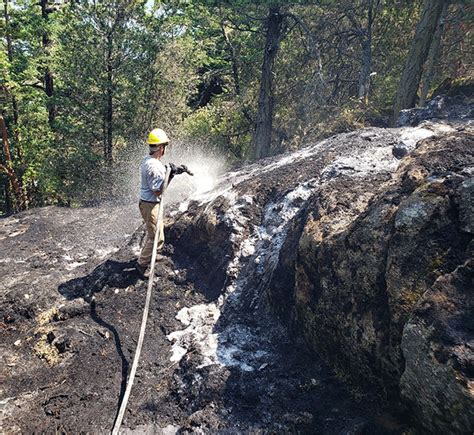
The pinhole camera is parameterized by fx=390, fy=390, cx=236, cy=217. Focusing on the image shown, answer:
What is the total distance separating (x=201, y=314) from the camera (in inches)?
206

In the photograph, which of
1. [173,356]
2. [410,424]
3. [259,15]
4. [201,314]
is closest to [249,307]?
[201,314]

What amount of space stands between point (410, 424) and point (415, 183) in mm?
2114

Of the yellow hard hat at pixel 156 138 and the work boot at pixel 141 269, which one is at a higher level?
the yellow hard hat at pixel 156 138

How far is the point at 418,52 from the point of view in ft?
30.0

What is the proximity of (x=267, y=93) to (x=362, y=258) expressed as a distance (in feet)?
34.4

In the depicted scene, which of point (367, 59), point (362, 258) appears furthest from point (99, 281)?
point (367, 59)

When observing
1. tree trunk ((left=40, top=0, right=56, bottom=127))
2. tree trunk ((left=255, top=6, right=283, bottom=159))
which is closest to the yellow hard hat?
tree trunk ((left=255, top=6, right=283, bottom=159))

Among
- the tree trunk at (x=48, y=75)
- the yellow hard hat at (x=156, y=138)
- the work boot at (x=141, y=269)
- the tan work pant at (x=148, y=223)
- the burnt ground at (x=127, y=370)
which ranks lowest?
the burnt ground at (x=127, y=370)

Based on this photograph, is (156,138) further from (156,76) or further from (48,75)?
(48,75)

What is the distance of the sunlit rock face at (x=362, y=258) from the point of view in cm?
277

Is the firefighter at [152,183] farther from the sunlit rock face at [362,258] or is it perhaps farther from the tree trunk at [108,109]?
the tree trunk at [108,109]

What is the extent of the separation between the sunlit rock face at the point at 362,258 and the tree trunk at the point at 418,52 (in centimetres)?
338

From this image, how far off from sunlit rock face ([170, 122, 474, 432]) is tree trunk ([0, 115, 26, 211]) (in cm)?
898

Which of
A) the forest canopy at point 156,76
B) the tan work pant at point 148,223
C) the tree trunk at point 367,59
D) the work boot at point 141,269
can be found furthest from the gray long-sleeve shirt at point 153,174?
the tree trunk at point 367,59
